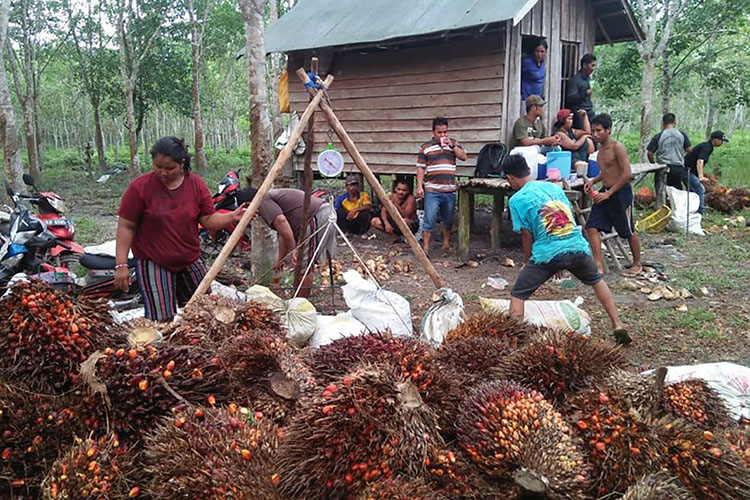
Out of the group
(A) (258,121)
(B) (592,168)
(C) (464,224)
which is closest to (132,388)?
(A) (258,121)

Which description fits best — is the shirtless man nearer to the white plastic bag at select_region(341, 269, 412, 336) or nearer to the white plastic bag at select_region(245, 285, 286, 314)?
the white plastic bag at select_region(341, 269, 412, 336)

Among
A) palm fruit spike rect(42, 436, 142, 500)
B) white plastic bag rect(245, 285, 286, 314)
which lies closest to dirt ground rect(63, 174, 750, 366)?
white plastic bag rect(245, 285, 286, 314)

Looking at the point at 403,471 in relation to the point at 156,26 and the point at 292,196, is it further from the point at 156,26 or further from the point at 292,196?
the point at 156,26

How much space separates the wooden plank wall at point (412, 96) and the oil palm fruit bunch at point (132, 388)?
764cm

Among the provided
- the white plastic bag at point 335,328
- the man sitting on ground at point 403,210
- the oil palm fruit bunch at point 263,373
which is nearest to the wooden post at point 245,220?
the white plastic bag at point 335,328

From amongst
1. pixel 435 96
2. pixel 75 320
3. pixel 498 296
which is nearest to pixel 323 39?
pixel 435 96

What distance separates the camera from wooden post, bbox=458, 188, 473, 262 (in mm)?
8445

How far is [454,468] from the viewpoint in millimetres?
1903

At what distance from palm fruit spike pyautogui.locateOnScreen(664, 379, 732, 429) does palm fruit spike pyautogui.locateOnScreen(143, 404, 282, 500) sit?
1.62 meters

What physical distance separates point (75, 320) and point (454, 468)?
1.62 meters

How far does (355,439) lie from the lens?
184 centimetres

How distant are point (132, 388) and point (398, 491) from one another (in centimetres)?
108

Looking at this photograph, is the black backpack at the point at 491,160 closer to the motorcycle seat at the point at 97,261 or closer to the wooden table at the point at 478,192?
the wooden table at the point at 478,192

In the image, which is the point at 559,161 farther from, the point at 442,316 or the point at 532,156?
the point at 442,316
